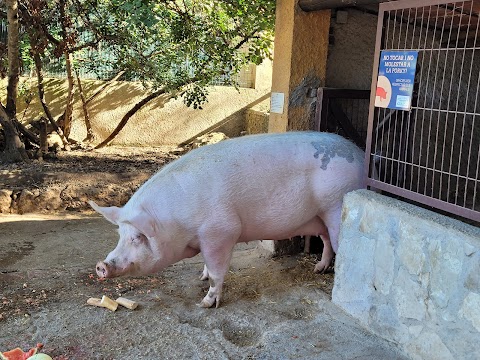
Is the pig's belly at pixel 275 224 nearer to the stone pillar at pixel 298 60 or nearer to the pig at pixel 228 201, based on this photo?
the pig at pixel 228 201

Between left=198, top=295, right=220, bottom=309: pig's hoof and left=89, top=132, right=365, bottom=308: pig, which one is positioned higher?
left=89, top=132, right=365, bottom=308: pig

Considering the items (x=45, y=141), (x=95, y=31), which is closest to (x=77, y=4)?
(x=95, y=31)

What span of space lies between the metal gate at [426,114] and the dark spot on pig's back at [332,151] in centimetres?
23

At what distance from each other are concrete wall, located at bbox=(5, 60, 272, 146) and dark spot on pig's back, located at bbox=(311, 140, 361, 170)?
322 inches

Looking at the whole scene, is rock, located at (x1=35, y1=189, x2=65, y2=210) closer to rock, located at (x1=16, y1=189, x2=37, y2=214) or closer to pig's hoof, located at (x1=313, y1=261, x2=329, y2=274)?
rock, located at (x1=16, y1=189, x2=37, y2=214)

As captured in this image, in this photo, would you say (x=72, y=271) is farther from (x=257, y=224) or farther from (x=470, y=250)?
(x=470, y=250)

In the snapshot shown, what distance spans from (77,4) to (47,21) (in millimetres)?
866

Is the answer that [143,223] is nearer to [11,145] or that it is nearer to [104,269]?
[104,269]

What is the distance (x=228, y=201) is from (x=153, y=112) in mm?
8423

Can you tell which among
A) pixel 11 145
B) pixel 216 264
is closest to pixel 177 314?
pixel 216 264

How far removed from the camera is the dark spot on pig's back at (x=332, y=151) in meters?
4.45

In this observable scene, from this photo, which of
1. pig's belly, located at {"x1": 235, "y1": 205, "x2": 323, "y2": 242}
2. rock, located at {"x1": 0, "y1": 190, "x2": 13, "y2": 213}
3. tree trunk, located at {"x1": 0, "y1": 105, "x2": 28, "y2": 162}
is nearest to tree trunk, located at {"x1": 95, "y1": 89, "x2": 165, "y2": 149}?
tree trunk, located at {"x1": 0, "y1": 105, "x2": 28, "y2": 162}

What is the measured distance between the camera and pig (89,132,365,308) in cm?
412

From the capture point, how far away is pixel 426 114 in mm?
5637
